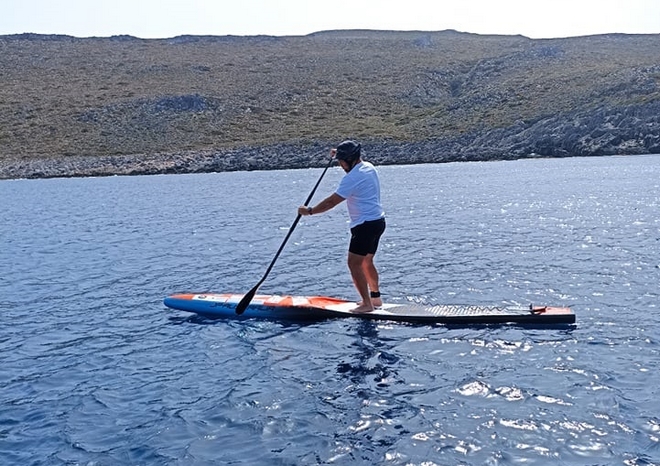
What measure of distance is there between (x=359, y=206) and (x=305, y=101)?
103m

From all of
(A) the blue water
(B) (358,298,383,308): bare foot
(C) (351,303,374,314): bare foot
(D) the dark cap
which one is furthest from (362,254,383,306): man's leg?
(D) the dark cap

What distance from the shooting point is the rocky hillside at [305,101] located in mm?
80438

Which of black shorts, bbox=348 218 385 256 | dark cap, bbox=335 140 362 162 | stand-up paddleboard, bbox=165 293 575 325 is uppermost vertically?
dark cap, bbox=335 140 362 162

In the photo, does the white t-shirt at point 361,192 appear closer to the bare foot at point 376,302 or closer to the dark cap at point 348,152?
the dark cap at point 348,152

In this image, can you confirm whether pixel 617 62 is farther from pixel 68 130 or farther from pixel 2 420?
pixel 2 420

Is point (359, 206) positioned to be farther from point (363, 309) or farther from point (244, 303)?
point (244, 303)

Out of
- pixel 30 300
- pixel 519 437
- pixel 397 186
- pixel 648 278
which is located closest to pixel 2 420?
pixel 519 437

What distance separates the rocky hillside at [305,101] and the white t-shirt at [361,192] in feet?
212

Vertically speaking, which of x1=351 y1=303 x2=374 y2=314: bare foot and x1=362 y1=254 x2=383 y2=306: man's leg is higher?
x1=362 y1=254 x2=383 y2=306: man's leg

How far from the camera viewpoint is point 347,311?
15.3m

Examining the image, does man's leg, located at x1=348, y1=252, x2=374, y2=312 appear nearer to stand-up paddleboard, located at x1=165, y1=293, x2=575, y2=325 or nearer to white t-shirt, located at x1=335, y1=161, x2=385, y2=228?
stand-up paddleboard, located at x1=165, y1=293, x2=575, y2=325

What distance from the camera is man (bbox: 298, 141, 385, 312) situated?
566 inches

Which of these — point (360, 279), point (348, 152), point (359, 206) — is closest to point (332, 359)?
point (360, 279)

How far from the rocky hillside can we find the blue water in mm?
53517
